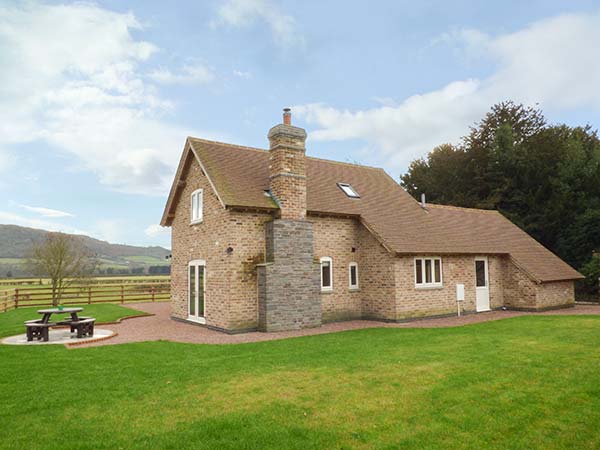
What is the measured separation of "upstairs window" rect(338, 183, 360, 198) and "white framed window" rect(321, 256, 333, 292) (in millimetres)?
3940

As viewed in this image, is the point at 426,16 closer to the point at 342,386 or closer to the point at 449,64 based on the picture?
the point at 449,64

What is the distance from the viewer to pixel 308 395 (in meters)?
7.49

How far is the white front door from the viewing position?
2048 centimetres

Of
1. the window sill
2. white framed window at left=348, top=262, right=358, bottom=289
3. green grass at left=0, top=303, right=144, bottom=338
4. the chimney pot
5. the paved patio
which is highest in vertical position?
the chimney pot

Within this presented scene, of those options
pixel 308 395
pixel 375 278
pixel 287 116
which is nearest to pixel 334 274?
pixel 375 278

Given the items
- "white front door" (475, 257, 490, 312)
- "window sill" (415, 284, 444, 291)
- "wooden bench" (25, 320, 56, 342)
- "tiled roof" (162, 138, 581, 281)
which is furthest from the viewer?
"white front door" (475, 257, 490, 312)

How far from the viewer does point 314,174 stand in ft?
68.2

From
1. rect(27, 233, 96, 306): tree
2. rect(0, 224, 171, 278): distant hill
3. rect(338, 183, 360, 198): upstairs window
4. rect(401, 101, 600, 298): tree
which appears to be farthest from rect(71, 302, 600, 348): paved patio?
rect(0, 224, 171, 278): distant hill

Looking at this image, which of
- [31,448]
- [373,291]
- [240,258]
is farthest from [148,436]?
[373,291]

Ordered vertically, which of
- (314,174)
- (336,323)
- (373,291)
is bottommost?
(336,323)

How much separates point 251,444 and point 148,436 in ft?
4.82

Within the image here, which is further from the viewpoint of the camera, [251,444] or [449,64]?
[449,64]

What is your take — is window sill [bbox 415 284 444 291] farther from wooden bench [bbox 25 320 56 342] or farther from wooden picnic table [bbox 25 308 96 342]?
wooden bench [bbox 25 320 56 342]

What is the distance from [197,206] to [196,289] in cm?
350
